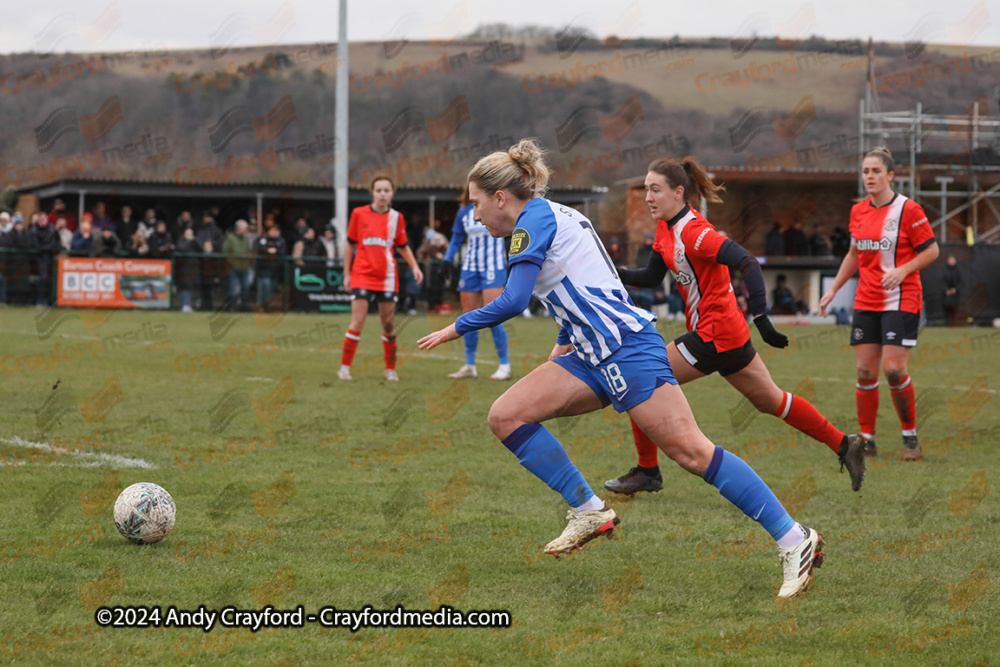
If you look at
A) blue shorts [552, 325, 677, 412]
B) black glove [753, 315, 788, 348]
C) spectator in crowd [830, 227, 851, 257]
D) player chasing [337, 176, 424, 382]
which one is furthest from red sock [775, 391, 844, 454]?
spectator in crowd [830, 227, 851, 257]

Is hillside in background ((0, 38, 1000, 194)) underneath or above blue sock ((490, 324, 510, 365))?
above

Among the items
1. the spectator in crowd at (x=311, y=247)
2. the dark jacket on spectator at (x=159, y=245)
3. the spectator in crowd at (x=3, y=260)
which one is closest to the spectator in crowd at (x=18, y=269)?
the spectator in crowd at (x=3, y=260)

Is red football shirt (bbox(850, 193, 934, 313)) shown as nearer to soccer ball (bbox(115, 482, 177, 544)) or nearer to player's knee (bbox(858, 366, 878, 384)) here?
player's knee (bbox(858, 366, 878, 384))

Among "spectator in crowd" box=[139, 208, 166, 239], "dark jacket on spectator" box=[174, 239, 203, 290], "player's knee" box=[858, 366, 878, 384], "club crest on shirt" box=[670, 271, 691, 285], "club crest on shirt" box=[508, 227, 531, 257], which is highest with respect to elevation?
"club crest on shirt" box=[508, 227, 531, 257]

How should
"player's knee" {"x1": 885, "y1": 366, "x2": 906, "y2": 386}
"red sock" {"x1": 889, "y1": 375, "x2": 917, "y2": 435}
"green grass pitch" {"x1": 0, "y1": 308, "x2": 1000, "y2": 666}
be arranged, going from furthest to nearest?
"red sock" {"x1": 889, "y1": 375, "x2": 917, "y2": 435} < "player's knee" {"x1": 885, "y1": 366, "x2": 906, "y2": 386} < "green grass pitch" {"x1": 0, "y1": 308, "x2": 1000, "y2": 666}

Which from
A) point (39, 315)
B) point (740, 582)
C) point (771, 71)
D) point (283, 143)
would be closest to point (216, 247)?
point (39, 315)

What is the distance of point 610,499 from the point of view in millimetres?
5914

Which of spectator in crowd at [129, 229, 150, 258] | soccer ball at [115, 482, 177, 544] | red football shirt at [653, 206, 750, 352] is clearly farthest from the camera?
spectator in crowd at [129, 229, 150, 258]

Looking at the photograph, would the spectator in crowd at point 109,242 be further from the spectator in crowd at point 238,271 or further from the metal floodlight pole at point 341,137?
the metal floodlight pole at point 341,137

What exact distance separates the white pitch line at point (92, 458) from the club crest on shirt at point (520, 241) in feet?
10.5

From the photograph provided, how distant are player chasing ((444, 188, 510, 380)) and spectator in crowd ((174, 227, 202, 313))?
12769 millimetres

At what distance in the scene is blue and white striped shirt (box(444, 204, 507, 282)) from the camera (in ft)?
37.7

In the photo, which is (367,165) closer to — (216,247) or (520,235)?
(216,247)

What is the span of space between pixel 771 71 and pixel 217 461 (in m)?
82.5
